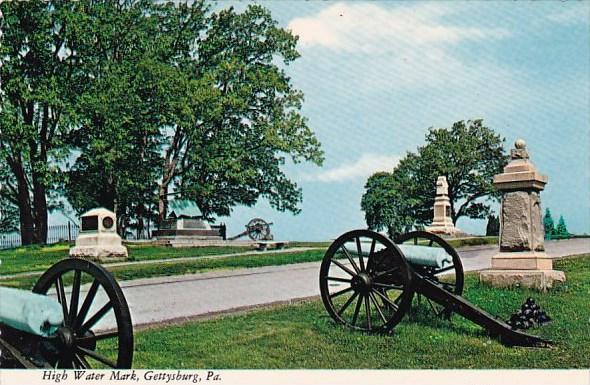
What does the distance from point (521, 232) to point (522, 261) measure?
0.31 m

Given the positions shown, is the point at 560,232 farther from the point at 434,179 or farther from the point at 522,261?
the point at 434,179

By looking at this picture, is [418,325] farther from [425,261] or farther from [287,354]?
[287,354]

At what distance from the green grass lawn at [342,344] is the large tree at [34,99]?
2.25m

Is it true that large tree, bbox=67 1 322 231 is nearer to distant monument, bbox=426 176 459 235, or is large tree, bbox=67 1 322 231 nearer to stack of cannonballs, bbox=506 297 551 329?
distant monument, bbox=426 176 459 235

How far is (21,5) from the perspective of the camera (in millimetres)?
6773

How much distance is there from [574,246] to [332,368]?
18.8 ft

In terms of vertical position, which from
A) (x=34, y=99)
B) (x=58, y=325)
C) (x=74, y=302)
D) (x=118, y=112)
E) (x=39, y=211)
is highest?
(x=34, y=99)

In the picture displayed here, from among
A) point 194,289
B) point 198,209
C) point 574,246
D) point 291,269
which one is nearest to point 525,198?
point 574,246

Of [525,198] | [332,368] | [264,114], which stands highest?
[264,114]

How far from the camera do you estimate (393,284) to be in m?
5.78

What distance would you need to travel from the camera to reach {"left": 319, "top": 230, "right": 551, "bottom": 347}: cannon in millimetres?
5312

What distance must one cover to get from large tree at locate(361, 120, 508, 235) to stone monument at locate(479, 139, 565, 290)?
1.35 feet

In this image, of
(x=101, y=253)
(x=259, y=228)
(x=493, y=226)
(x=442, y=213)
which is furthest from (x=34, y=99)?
(x=493, y=226)

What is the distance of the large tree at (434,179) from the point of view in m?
6.25
